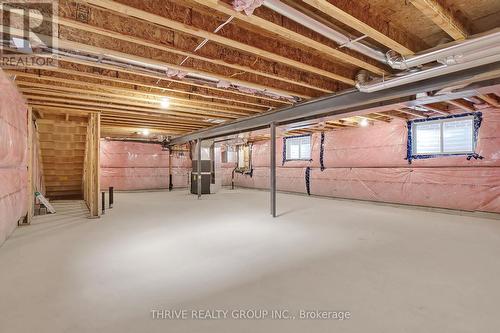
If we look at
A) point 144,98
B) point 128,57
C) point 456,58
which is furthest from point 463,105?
point 144,98

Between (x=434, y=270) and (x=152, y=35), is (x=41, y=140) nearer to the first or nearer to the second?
(x=152, y=35)

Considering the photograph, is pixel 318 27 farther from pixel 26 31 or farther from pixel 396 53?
pixel 26 31

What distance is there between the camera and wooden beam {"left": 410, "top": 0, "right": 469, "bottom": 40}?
1621mm

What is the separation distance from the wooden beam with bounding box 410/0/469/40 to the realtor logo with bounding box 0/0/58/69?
256 centimetres

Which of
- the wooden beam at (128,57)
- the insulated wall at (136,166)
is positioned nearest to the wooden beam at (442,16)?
the wooden beam at (128,57)

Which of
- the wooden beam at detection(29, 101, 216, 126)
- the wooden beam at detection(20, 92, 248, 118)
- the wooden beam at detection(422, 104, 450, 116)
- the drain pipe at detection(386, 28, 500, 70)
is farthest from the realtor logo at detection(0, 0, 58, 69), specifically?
the wooden beam at detection(422, 104, 450, 116)

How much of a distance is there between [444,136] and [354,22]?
4919 millimetres

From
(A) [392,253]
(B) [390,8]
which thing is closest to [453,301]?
(A) [392,253]

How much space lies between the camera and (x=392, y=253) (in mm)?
2678

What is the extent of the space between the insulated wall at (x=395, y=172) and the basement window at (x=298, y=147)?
0.78ft

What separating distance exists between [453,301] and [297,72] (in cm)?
267

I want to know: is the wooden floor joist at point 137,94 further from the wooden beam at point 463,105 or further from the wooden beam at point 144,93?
the wooden beam at point 463,105

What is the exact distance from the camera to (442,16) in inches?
68.2

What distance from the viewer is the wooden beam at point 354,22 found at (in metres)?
1.65
